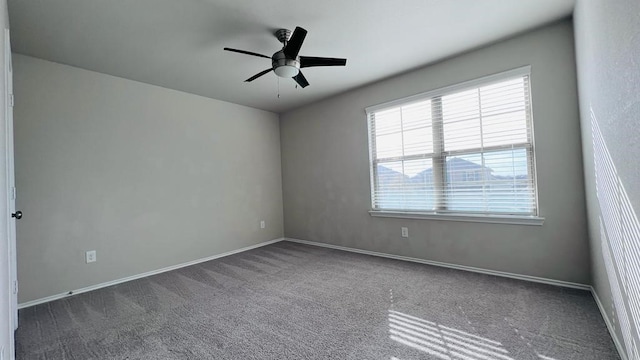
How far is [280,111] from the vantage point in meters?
5.09

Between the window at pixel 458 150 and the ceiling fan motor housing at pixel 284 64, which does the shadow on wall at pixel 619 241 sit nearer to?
the window at pixel 458 150

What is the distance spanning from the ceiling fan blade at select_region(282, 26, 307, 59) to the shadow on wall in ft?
7.16

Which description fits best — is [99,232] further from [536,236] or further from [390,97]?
[536,236]

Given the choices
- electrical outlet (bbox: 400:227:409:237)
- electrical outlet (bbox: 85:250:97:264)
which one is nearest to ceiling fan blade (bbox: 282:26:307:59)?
electrical outlet (bbox: 400:227:409:237)

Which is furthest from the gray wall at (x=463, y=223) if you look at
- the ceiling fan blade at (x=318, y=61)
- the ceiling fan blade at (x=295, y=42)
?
the ceiling fan blade at (x=295, y=42)

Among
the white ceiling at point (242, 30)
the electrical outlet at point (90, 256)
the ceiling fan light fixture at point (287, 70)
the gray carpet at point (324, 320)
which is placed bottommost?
the gray carpet at point (324, 320)

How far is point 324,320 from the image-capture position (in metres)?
2.13

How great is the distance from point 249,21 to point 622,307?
3.24 m

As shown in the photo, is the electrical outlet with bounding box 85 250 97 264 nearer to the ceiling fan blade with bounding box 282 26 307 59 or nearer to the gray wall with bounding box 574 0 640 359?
the ceiling fan blade with bounding box 282 26 307 59

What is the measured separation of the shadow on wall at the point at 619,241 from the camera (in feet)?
4.20

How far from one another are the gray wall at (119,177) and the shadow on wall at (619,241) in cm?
424

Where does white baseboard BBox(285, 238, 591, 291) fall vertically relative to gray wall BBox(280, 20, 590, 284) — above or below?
below

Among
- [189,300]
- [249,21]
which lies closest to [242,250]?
[189,300]

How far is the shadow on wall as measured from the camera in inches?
50.4
